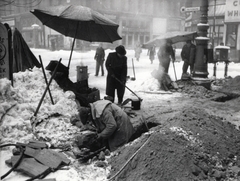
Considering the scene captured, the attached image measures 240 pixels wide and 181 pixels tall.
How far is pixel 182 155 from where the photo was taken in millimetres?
4246

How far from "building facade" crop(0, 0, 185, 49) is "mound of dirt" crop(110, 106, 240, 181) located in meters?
33.4

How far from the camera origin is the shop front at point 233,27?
2305 cm

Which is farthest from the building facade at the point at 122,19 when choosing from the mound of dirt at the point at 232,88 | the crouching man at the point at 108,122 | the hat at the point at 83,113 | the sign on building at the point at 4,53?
the hat at the point at 83,113

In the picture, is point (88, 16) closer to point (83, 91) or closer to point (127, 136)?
point (83, 91)

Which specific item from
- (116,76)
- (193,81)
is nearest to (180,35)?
(193,81)

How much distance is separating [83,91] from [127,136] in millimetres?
3185

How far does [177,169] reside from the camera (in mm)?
3986

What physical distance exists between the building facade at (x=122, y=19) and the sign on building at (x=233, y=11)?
1798 cm

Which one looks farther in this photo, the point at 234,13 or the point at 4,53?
the point at 234,13

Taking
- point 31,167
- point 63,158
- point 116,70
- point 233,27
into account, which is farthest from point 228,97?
point 233,27

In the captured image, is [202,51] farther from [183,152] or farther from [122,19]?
[122,19]

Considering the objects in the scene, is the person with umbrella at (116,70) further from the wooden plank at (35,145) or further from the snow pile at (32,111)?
the wooden plank at (35,145)

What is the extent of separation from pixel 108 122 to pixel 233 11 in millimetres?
22615

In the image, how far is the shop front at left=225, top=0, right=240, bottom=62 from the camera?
2305cm
